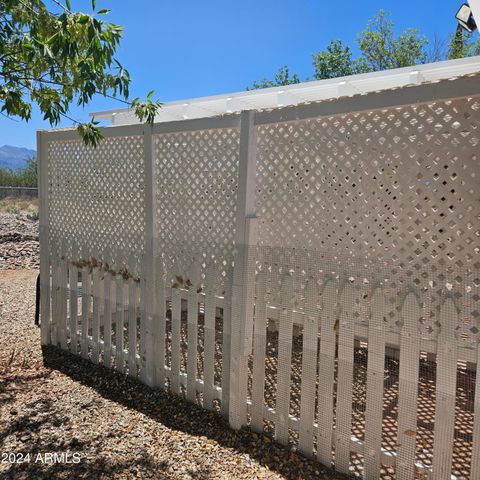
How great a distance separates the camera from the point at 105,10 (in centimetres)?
244

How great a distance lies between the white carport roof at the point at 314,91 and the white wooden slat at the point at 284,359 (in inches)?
107

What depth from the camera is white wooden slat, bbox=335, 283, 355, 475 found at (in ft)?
7.68

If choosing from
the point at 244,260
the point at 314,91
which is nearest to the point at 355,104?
the point at 244,260

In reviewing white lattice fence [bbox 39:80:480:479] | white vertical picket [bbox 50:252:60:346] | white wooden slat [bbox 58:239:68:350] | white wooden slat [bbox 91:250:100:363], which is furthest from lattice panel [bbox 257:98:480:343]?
white vertical picket [bbox 50:252:60:346]

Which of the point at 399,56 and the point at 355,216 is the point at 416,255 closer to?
the point at 355,216

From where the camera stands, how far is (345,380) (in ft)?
7.81

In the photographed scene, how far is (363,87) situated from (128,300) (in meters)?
5.22

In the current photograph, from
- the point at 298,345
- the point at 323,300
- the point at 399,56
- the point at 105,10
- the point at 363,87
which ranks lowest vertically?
the point at 298,345

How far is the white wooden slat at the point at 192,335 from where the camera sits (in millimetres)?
A: 3117

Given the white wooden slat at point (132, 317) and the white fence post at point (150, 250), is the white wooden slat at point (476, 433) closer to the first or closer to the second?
the white fence post at point (150, 250)

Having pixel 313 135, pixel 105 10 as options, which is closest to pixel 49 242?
pixel 105 10

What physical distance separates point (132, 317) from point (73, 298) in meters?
0.95

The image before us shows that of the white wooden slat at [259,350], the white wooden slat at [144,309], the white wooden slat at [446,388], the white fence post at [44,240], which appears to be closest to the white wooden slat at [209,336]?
the white wooden slat at [259,350]

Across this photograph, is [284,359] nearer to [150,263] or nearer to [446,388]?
[446,388]
